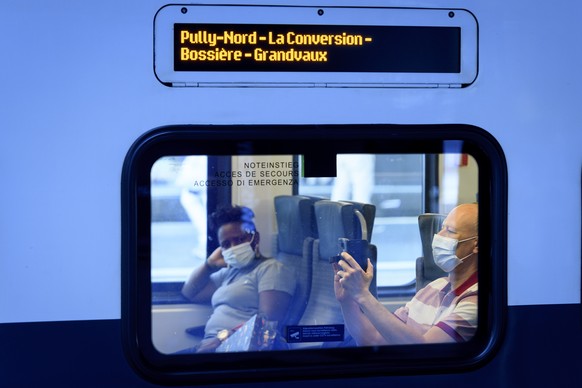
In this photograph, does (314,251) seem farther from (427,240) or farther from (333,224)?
(427,240)

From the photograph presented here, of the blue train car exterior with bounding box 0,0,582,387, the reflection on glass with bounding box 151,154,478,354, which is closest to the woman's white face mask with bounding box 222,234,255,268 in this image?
the reflection on glass with bounding box 151,154,478,354

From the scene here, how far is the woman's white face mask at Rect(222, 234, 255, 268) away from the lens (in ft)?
9.48

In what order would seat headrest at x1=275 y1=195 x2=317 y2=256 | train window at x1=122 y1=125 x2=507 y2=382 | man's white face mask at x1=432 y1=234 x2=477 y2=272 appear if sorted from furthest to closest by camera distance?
1. man's white face mask at x1=432 y1=234 x2=477 y2=272
2. seat headrest at x1=275 y1=195 x2=317 y2=256
3. train window at x1=122 y1=125 x2=507 y2=382

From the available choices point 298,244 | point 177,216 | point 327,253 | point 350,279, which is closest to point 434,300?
point 350,279

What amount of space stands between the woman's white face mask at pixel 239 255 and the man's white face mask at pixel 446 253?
66 centimetres

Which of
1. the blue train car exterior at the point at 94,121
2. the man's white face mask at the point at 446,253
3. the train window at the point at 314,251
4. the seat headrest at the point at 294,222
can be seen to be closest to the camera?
the blue train car exterior at the point at 94,121

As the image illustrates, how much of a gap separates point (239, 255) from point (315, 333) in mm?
377

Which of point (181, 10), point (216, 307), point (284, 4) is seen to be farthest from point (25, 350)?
point (284, 4)

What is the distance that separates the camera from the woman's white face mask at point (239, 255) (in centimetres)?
289

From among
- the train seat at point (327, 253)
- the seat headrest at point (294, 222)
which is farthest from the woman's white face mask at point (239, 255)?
the train seat at point (327, 253)

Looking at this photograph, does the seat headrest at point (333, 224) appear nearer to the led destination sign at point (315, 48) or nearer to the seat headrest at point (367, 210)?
the seat headrest at point (367, 210)

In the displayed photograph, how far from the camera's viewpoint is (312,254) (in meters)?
2.92

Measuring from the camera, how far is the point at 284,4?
2.78 meters

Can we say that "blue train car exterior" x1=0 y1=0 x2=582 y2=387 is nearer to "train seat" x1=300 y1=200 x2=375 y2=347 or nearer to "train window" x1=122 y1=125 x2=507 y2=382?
"train window" x1=122 y1=125 x2=507 y2=382
